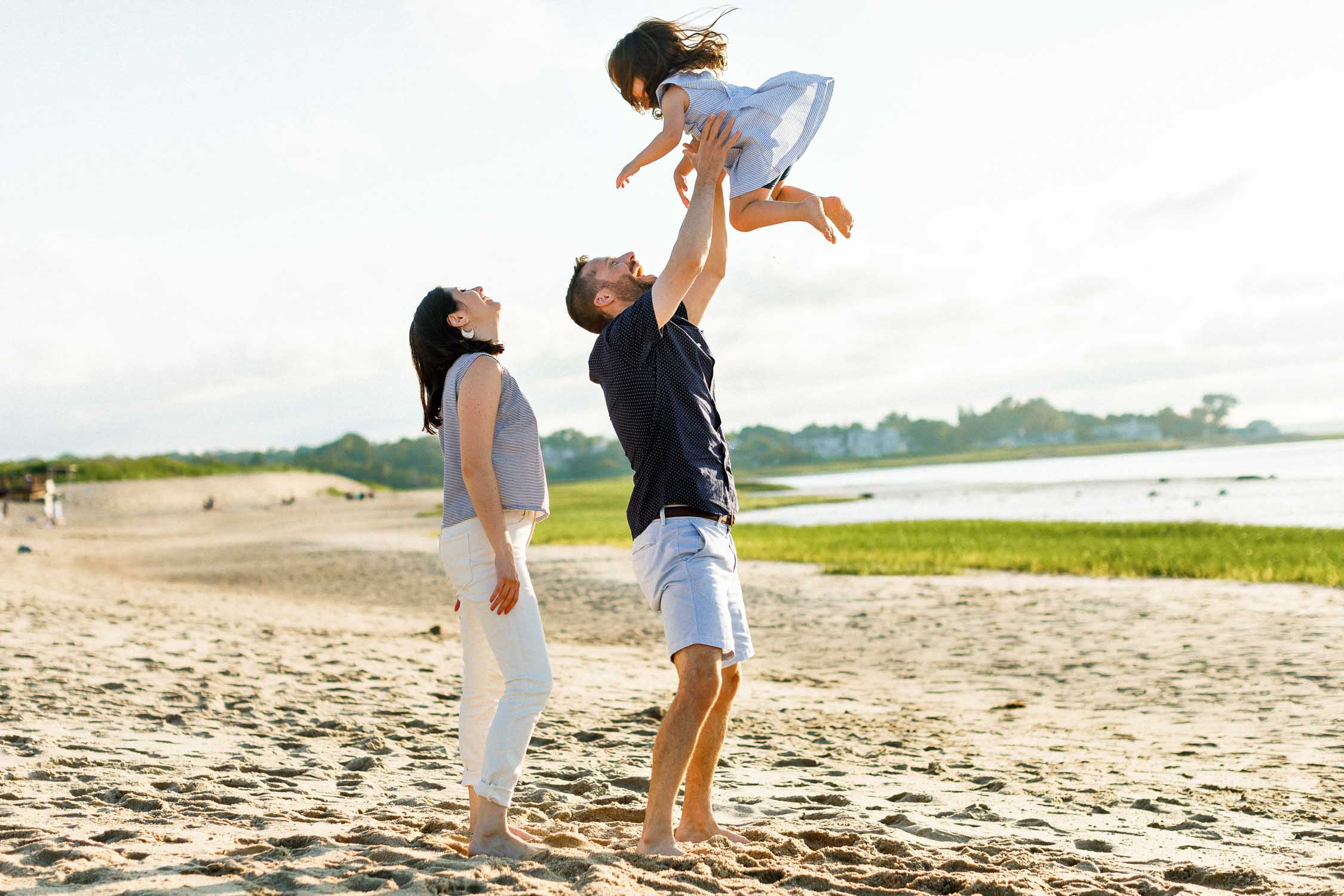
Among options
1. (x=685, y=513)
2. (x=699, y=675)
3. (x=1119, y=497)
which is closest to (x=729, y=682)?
(x=699, y=675)

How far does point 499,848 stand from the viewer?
352 cm

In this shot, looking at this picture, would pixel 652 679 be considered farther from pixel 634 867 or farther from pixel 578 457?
pixel 578 457

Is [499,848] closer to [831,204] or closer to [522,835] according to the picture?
[522,835]

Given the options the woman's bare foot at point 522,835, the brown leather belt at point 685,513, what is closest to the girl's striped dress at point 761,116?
the brown leather belt at point 685,513

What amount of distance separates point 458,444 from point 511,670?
839mm

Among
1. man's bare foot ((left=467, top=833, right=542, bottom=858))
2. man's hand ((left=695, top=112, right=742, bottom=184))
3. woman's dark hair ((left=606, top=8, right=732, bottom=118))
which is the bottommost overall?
→ man's bare foot ((left=467, top=833, right=542, bottom=858))

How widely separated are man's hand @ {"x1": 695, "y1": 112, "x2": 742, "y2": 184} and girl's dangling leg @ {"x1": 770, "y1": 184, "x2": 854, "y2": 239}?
360mm

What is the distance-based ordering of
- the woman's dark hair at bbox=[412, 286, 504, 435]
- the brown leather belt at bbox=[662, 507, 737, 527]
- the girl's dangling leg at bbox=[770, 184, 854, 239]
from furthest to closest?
the girl's dangling leg at bbox=[770, 184, 854, 239]
the woman's dark hair at bbox=[412, 286, 504, 435]
the brown leather belt at bbox=[662, 507, 737, 527]

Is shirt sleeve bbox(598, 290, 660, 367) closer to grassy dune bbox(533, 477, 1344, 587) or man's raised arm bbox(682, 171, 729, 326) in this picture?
man's raised arm bbox(682, 171, 729, 326)

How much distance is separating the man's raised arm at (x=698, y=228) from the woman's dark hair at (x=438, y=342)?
0.72 m

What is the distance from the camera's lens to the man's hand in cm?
352

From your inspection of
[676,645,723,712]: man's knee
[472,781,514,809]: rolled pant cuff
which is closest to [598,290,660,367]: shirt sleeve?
[676,645,723,712]: man's knee

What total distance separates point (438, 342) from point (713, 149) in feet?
4.06

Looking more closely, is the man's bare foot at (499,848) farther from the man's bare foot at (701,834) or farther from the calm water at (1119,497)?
the calm water at (1119,497)
